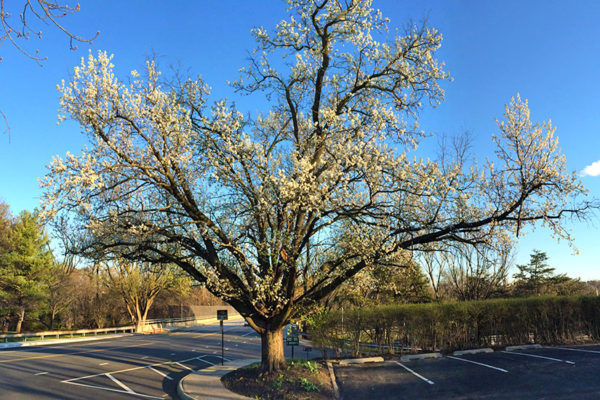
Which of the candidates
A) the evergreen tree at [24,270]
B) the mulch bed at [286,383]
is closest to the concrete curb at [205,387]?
the mulch bed at [286,383]

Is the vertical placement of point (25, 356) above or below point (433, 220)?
below

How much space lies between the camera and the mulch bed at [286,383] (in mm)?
10062

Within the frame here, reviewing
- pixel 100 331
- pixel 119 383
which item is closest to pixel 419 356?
pixel 119 383

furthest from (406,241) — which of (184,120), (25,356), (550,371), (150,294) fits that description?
(150,294)

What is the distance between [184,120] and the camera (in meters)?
10.9

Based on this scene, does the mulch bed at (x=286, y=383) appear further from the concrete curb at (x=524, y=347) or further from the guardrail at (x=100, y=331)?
the guardrail at (x=100, y=331)

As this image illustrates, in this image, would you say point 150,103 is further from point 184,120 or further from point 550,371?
point 550,371

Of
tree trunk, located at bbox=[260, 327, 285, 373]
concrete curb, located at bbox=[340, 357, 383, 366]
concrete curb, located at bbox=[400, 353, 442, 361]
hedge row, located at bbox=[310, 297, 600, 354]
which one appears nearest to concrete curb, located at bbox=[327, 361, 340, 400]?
concrete curb, located at bbox=[340, 357, 383, 366]

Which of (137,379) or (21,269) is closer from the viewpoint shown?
(137,379)

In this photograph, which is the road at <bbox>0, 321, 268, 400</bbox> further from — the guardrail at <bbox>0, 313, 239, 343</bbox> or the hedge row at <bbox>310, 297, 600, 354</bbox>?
the guardrail at <bbox>0, 313, 239, 343</bbox>

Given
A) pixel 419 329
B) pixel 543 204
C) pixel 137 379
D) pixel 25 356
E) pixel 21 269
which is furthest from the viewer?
pixel 21 269

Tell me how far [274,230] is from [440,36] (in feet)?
24.1

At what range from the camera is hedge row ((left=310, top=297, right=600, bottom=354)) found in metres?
15.3

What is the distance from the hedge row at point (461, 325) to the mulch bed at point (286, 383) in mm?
3294
